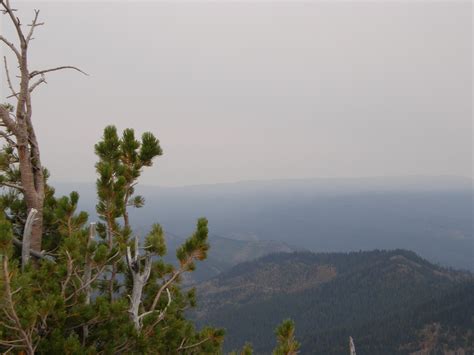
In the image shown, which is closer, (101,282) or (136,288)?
(136,288)

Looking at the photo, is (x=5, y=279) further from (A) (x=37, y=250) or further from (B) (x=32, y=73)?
(B) (x=32, y=73)

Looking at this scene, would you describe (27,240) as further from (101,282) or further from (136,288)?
(101,282)

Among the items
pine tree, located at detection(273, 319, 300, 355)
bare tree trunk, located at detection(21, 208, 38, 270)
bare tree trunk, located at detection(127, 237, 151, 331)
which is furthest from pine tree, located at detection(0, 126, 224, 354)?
pine tree, located at detection(273, 319, 300, 355)

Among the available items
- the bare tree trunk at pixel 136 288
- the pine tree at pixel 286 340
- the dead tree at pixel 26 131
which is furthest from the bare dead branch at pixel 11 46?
the pine tree at pixel 286 340

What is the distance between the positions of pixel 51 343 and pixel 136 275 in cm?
222

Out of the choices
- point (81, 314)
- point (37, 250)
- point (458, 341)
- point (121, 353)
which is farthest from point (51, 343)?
point (458, 341)

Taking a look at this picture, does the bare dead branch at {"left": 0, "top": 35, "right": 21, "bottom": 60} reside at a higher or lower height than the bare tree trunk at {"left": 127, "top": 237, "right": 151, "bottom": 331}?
higher

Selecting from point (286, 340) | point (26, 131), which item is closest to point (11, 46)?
point (26, 131)

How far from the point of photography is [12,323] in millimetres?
6773

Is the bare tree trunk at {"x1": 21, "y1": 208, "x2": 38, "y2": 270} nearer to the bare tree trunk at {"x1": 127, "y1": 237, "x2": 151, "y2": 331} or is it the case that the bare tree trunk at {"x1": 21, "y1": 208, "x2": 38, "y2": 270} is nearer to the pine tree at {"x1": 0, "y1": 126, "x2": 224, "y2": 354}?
the pine tree at {"x1": 0, "y1": 126, "x2": 224, "y2": 354}

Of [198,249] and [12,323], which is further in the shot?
[198,249]

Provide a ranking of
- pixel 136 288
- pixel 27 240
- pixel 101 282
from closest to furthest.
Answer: pixel 27 240 → pixel 136 288 → pixel 101 282

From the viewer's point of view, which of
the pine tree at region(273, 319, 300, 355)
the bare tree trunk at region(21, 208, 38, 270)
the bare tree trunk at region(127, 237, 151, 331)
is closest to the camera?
the bare tree trunk at region(21, 208, 38, 270)

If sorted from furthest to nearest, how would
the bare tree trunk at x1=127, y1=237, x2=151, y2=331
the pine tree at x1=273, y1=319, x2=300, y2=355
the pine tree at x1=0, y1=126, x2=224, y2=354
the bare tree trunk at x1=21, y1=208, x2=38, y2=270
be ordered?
the bare tree trunk at x1=127, y1=237, x2=151, y2=331
the pine tree at x1=273, y1=319, x2=300, y2=355
the bare tree trunk at x1=21, y1=208, x2=38, y2=270
the pine tree at x1=0, y1=126, x2=224, y2=354
